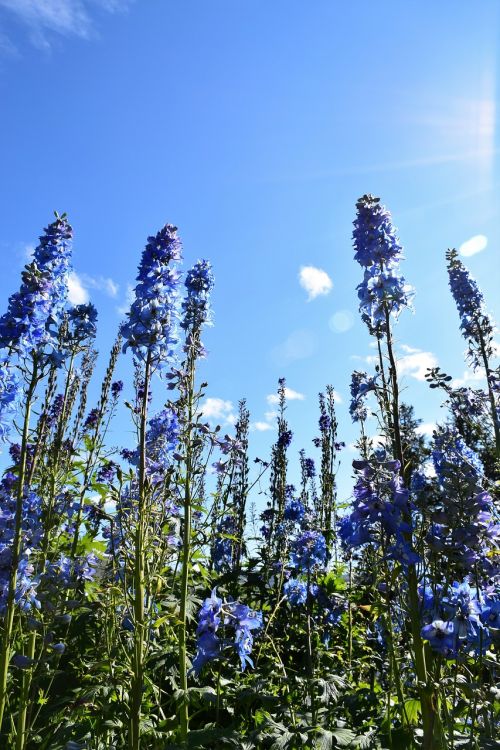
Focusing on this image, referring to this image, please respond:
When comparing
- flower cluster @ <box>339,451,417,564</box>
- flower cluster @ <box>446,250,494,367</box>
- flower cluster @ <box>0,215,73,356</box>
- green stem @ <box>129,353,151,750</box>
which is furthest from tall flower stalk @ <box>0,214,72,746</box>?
flower cluster @ <box>446,250,494,367</box>

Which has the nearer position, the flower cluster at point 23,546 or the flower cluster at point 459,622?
the flower cluster at point 459,622

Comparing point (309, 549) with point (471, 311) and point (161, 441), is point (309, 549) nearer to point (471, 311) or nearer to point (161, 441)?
point (161, 441)

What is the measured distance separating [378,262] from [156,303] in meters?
1.56

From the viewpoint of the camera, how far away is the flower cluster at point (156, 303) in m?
3.47

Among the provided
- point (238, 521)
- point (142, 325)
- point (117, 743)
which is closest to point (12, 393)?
point (142, 325)

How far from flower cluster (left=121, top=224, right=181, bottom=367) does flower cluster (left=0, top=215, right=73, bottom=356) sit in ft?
1.68

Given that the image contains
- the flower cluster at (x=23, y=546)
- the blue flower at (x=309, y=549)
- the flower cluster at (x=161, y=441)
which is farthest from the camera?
the blue flower at (x=309, y=549)

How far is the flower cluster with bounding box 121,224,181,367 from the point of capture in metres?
3.47

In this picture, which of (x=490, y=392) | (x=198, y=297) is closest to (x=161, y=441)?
(x=198, y=297)

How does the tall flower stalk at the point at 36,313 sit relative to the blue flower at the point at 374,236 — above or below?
below

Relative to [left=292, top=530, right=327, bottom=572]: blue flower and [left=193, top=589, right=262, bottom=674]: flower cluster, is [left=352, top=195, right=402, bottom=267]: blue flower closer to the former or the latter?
[left=193, top=589, right=262, bottom=674]: flower cluster

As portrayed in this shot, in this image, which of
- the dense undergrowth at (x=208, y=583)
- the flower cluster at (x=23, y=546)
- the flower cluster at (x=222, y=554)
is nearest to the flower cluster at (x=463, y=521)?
the dense undergrowth at (x=208, y=583)

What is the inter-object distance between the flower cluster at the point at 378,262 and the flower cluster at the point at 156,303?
4.32 feet

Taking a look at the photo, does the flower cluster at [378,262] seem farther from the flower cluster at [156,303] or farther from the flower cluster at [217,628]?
the flower cluster at [217,628]
